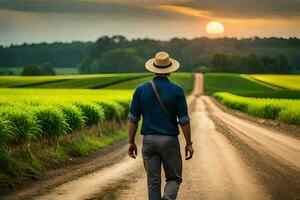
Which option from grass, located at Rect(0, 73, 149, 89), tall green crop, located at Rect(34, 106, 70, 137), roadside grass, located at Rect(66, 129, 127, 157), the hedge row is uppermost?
tall green crop, located at Rect(34, 106, 70, 137)

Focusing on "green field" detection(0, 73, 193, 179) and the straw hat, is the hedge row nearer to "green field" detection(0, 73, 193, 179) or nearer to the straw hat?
"green field" detection(0, 73, 193, 179)

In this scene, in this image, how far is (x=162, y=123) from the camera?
863 centimetres

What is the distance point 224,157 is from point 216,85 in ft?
383

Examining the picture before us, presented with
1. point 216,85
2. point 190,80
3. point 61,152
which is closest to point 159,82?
point 61,152

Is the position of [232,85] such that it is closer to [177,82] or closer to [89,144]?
[177,82]

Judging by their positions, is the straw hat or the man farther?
the straw hat

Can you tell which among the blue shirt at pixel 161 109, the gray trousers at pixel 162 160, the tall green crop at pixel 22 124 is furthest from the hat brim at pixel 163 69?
the tall green crop at pixel 22 124

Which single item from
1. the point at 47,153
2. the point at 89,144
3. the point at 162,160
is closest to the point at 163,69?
the point at 162,160

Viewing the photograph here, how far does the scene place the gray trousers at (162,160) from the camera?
859 centimetres

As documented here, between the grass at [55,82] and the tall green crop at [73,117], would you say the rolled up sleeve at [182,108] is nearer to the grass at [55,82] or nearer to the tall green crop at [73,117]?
the tall green crop at [73,117]

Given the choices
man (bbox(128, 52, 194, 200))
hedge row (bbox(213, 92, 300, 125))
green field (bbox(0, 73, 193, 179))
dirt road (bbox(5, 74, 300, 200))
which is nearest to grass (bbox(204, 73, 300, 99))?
hedge row (bbox(213, 92, 300, 125))

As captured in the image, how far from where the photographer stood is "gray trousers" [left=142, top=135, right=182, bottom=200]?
859cm

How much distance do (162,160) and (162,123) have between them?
54 centimetres

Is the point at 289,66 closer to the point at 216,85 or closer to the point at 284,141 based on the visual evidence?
the point at 216,85
